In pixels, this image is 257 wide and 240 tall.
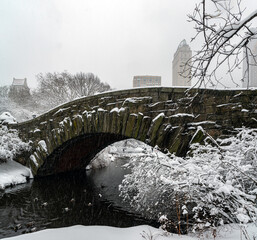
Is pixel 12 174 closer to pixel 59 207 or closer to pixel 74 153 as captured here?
pixel 74 153

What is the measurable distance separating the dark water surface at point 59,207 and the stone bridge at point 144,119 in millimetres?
1910

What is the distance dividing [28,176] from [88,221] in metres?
5.96

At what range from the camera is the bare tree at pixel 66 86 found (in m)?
22.3

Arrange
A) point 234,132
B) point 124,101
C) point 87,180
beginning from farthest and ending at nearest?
point 87,180, point 124,101, point 234,132

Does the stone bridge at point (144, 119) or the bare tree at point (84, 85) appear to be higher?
the bare tree at point (84, 85)

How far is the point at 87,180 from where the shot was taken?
10195mm

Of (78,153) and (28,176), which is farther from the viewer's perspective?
(78,153)

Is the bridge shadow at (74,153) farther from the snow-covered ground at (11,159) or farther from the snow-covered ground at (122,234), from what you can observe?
the snow-covered ground at (122,234)

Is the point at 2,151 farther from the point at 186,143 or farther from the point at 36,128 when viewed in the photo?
the point at 186,143

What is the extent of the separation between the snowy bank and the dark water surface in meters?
0.42

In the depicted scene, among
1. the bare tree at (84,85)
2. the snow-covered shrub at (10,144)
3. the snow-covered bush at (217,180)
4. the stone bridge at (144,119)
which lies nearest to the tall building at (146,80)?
the bare tree at (84,85)

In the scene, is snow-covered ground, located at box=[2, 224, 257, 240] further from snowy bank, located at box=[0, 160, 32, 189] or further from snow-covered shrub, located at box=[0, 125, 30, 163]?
snow-covered shrub, located at box=[0, 125, 30, 163]

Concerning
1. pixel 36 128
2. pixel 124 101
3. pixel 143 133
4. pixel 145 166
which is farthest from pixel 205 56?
pixel 36 128

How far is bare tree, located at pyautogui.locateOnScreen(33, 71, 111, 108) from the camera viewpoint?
877 inches
